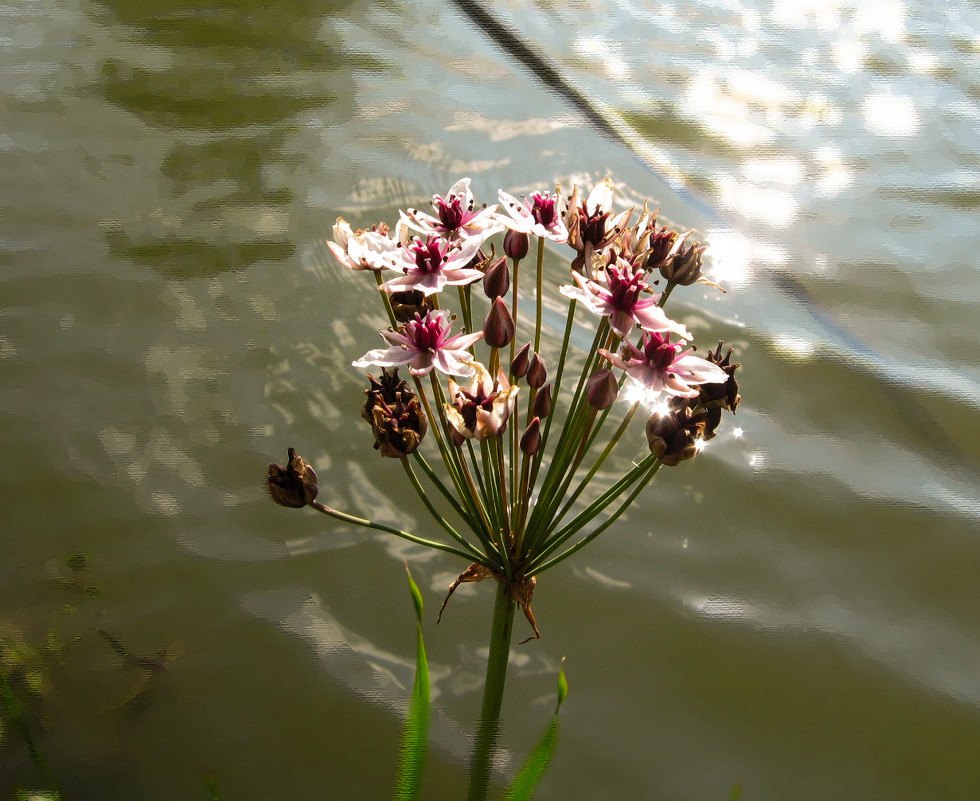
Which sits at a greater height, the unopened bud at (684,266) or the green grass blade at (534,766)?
the unopened bud at (684,266)

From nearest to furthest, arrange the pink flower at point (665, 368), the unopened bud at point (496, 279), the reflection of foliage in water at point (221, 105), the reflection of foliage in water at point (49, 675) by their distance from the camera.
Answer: the pink flower at point (665, 368) < the unopened bud at point (496, 279) < the reflection of foliage in water at point (49, 675) < the reflection of foliage in water at point (221, 105)

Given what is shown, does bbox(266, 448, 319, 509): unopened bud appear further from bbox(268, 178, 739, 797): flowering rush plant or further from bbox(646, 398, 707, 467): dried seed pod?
bbox(646, 398, 707, 467): dried seed pod

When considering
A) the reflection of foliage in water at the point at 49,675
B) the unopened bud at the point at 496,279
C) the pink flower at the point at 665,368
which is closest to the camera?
the pink flower at the point at 665,368

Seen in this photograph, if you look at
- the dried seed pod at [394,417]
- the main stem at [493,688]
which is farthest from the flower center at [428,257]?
the main stem at [493,688]

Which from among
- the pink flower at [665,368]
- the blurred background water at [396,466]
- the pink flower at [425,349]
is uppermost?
the pink flower at [665,368]

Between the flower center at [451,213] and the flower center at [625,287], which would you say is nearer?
the flower center at [625,287]

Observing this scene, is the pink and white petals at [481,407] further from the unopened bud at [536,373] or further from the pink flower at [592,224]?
the pink flower at [592,224]

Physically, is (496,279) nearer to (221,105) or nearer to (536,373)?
(536,373)
